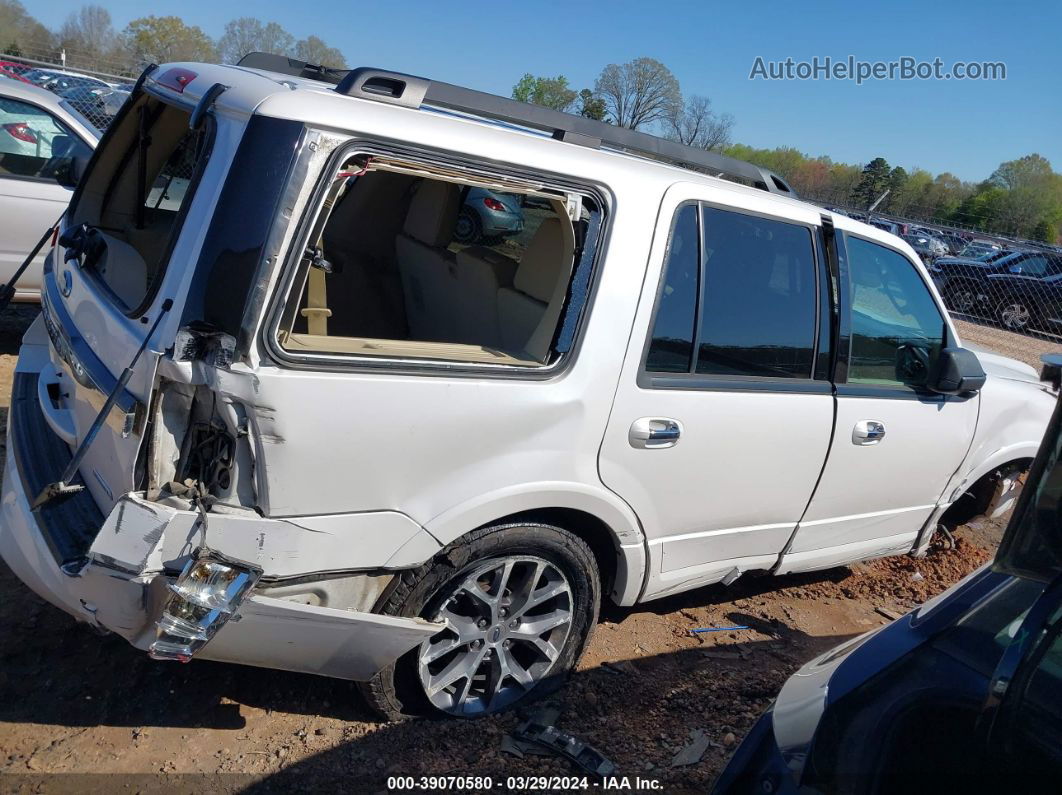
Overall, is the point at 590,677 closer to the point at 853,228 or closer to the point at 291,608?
the point at 291,608

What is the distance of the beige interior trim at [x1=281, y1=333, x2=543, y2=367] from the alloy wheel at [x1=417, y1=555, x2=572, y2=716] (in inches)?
26.3

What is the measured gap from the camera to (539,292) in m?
3.06

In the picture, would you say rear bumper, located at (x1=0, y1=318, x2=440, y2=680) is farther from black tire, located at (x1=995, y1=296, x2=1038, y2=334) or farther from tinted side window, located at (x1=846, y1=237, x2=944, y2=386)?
black tire, located at (x1=995, y1=296, x2=1038, y2=334)

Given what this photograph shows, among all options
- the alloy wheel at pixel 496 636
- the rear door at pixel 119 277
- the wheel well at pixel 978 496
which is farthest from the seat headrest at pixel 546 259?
the wheel well at pixel 978 496

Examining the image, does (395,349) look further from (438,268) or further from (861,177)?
(861,177)

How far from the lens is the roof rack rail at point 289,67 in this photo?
11.0 ft

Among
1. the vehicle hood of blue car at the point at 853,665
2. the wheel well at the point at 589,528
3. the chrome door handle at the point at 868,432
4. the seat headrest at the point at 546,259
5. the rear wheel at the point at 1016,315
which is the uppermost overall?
the rear wheel at the point at 1016,315

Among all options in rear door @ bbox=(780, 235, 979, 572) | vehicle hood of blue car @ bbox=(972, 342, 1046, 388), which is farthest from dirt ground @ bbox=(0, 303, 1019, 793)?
vehicle hood of blue car @ bbox=(972, 342, 1046, 388)

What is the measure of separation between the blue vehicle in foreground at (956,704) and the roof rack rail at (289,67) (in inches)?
110

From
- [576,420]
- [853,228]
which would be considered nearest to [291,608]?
[576,420]

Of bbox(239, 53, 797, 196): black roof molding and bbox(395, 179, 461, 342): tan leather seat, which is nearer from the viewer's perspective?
bbox(239, 53, 797, 196): black roof molding

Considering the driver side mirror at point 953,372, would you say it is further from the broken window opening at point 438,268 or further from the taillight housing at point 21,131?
the taillight housing at point 21,131

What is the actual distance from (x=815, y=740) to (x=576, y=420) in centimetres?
127

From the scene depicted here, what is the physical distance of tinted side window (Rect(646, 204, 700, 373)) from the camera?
2.92 meters
